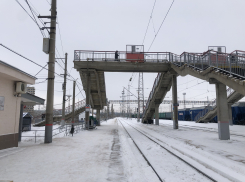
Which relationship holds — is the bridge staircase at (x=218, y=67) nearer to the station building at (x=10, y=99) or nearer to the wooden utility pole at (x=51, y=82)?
the wooden utility pole at (x=51, y=82)

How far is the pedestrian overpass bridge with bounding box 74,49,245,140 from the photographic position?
42.8 feet

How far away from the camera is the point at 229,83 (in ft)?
37.3

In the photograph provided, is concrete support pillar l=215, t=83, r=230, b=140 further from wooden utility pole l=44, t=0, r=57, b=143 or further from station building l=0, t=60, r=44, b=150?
station building l=0, t=60, r=44, b=150

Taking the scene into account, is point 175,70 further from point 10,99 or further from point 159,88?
point 10,99

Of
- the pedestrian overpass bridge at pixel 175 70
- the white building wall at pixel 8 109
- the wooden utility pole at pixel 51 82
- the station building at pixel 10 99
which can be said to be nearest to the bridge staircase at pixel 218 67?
Result: the pedestrian overpass bridge at pixel 175 70

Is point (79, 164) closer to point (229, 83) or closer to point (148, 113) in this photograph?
point (229, 83)

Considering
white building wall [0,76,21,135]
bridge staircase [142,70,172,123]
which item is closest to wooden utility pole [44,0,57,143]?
white building wall [0,76,21,135]

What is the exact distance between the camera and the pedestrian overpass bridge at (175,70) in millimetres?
13054

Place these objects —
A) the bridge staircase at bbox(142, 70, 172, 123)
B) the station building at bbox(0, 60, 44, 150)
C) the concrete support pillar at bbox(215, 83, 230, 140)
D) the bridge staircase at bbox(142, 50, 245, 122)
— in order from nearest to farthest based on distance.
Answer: the station building at bbox(0, 60, 44, 150)
the bridge staircase at bbox(142, 50, 245, 122)
the concrete support pillar at bbox(215, 83, 230, 140)
the bridge staircase at bbox(142, 70, 172, 123)

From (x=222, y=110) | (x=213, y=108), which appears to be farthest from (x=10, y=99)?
(x=213, y=108)

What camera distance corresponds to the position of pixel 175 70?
2095 centimetres

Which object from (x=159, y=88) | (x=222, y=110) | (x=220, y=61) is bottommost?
(x=222, y=110)

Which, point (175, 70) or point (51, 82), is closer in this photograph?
point (51, 82)

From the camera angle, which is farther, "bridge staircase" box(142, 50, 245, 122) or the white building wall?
"bridge staircase" box(142, 50, 245, 122)
